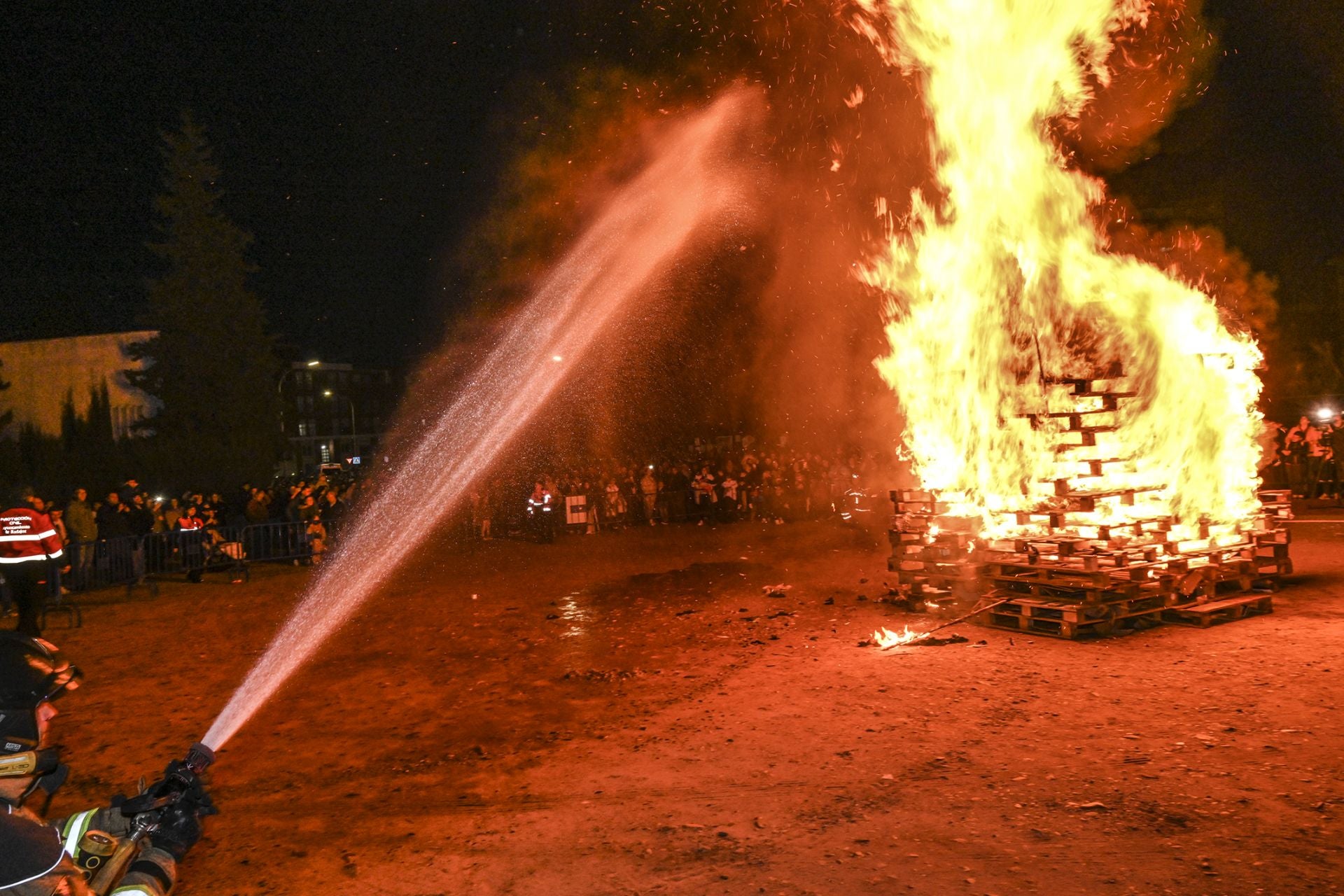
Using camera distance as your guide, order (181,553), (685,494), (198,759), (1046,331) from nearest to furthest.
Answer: (198,759), (1046,331), (181,553), (685,494)

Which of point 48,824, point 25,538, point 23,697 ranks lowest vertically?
point 48,824

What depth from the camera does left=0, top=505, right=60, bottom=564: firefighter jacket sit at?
1064cm

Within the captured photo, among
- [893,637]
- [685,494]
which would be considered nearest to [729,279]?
[685,494]

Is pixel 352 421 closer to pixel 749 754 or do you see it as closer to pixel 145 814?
pixel 749 754

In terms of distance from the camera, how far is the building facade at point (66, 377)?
4053 centimetres

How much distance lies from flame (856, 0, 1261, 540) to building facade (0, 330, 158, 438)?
128ft

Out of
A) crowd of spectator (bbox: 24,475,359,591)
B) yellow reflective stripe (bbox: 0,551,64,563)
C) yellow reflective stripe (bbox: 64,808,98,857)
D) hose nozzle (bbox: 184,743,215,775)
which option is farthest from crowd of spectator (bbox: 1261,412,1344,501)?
yellow reflective stripe (bbox: 64,808,98,857)

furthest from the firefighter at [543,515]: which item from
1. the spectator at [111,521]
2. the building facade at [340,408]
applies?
the building facade at [340,408]

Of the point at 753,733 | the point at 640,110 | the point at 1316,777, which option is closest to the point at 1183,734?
the point at 1316,777

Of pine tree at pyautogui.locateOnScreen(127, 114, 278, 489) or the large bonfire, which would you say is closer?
the large bonfire

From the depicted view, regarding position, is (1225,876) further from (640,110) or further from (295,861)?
(640,110)

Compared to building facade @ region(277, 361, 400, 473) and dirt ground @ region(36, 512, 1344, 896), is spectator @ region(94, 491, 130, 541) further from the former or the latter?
building facade @ region(277, 361, 400, 473)

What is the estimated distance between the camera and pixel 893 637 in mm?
9352

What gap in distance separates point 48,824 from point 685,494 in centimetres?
2064
